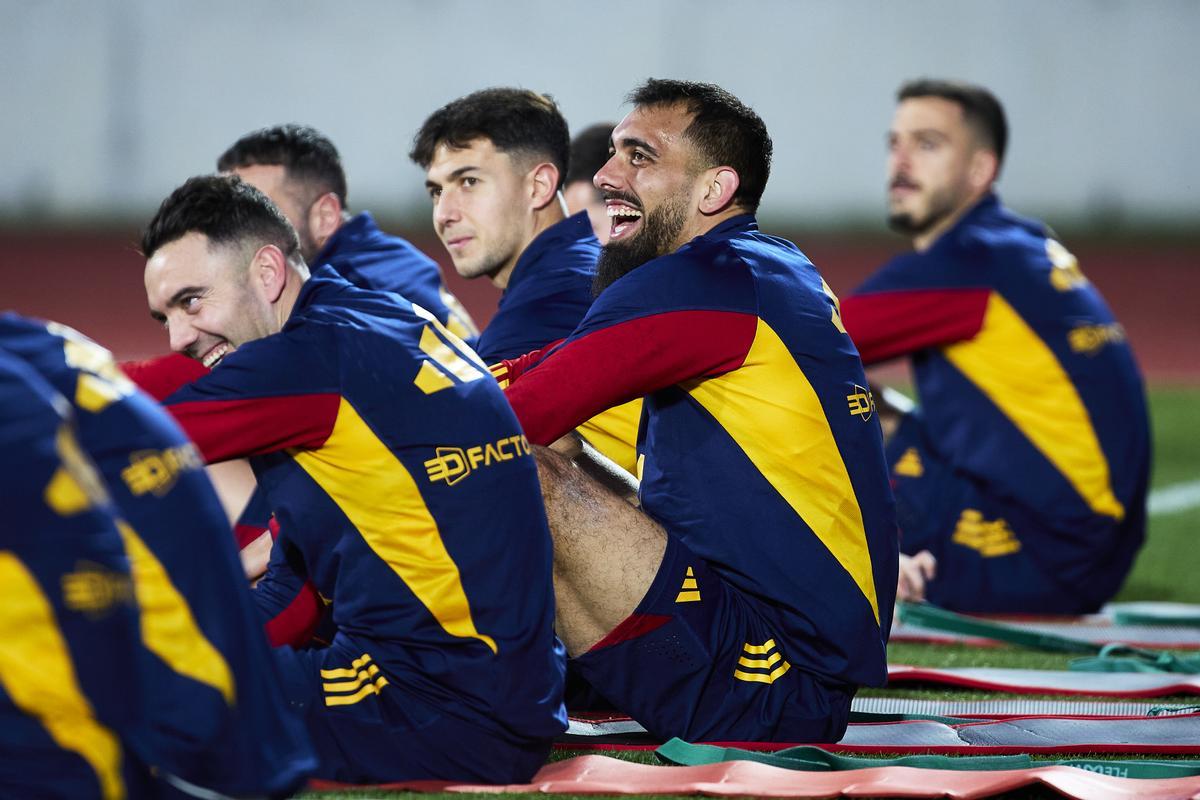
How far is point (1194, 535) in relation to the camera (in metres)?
7.16

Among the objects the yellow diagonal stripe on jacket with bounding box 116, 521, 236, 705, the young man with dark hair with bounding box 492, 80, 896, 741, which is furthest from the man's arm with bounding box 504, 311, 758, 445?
the yellow diagonal stripe on jacket with bounding box 116, 521, 236, 705

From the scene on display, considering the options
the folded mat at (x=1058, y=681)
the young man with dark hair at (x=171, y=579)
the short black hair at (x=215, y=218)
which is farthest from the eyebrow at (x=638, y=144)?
the young man with dark hair at (x=171, y=579)

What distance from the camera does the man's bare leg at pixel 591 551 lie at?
3.38 meters

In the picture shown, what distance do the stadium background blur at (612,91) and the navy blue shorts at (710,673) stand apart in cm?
1226

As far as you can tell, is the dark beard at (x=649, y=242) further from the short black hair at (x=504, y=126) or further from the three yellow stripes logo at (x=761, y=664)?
the short black hair at (x=504, y=126)

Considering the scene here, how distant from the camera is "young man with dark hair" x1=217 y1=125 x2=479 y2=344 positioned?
17.1 ft

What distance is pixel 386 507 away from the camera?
112 inches

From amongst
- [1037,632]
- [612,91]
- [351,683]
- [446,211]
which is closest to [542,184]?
[446,211]

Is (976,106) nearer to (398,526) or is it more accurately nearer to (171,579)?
(398,526)

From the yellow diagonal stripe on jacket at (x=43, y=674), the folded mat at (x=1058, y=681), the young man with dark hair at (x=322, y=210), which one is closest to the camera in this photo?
the yellow diagonal stripe on jacket at (x=43, y=674)

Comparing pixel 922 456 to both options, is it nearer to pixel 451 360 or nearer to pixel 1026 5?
pixel 451 360

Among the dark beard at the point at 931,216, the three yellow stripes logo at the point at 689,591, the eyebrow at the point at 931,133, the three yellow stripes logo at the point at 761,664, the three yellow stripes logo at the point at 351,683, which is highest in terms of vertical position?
the eyebrow at the point at 931,133

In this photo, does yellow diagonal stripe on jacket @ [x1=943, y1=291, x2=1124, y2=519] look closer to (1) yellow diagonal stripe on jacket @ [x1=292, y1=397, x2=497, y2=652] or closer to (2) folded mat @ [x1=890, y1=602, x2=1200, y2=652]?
(2) folded mat @ [x1=890, y1=602, x2=1200, y2=652]

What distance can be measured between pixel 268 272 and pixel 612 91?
45.7 ft
